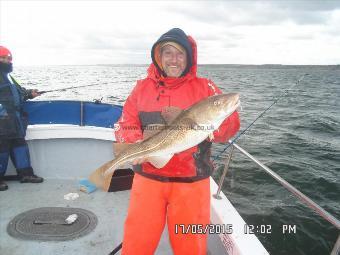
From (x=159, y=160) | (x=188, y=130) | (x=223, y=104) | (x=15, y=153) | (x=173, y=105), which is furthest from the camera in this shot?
(x=15, y=153)

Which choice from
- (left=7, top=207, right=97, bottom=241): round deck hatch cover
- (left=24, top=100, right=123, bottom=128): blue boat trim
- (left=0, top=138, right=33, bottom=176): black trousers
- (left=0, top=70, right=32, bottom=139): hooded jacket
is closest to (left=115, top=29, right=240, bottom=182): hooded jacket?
(left=7, top=207, right=97, bottom=241): round deck hatch cover

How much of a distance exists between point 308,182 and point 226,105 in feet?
30.1

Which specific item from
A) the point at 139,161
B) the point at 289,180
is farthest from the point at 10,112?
the point at 289,180

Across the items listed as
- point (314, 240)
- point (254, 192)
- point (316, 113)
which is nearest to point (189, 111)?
point (314, 240)

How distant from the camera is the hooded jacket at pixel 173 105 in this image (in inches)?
135

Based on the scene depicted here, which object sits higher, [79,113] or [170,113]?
[170,113]

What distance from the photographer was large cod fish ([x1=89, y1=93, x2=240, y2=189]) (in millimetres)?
3051

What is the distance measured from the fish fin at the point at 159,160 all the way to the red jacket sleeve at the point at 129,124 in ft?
1.49

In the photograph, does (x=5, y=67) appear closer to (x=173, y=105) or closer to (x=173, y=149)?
(x=173, y=105)

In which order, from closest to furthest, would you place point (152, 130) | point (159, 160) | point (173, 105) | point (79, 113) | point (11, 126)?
point (159, 160) < point (152, 130) < point (173, 105) < point (11, 126) < point (79, 113)

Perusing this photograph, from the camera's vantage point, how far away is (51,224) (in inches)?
197

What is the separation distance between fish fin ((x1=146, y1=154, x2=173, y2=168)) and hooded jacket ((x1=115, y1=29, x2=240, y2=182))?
192 mm

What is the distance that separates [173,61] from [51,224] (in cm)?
330

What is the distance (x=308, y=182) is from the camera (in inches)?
428
